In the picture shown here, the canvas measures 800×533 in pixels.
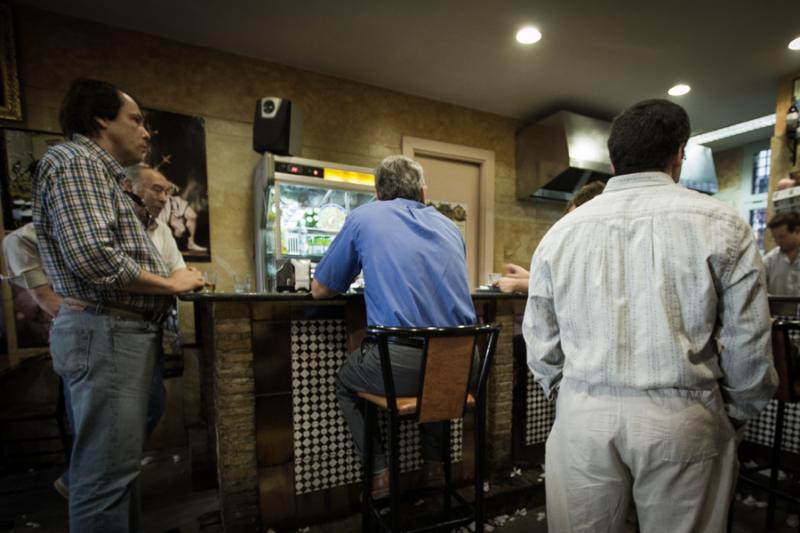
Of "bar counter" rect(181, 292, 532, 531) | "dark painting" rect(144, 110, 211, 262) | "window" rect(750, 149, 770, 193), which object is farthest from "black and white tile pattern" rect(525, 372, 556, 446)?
"window" rect(750, 149, 770, 193)

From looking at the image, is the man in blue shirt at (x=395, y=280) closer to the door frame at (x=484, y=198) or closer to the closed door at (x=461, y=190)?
the closed door at (x=461, y=190)

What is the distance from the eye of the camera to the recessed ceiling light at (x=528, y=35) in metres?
3.06

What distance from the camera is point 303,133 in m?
3.75

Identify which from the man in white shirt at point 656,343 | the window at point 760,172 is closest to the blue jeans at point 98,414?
the man in white shirt at point 656,343

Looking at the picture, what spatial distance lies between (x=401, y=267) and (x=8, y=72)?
3.41 meters

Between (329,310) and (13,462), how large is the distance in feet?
9.03

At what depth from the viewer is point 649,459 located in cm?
91

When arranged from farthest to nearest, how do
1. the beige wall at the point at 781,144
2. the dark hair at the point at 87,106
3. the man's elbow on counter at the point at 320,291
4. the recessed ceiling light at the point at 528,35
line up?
the beige wall at the point at 781,144, the recessed ceiling light at the point at 528,35, the man's elbow on counter at the point at 320,291, the dark hair at the point at 87,106

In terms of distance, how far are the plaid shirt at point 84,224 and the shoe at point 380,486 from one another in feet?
3.79

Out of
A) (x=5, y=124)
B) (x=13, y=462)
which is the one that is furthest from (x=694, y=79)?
(x=13, y=462)

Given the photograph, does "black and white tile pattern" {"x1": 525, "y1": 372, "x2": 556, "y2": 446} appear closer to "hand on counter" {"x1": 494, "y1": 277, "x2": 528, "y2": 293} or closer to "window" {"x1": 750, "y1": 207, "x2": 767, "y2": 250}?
"hand on counter" {"x1": 494, "y1": 277, "x2": 528, "y2": 293}

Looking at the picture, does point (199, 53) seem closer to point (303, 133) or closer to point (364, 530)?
point (303, 133)

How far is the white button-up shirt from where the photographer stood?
2.99ft

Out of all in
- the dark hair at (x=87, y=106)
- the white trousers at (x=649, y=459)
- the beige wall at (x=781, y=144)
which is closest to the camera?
the white trousers at (x=649, y=459)
